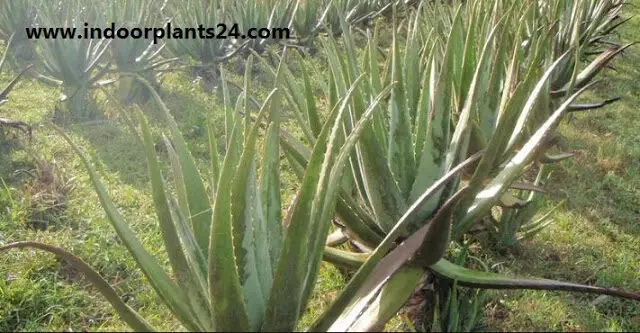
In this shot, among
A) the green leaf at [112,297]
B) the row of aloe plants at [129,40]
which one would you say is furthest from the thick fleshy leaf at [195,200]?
the row of aloe plants at [129,40]

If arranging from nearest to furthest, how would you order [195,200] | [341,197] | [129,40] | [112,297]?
[112,297], [195,200], [341,197], [129,40]

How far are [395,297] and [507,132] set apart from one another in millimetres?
641

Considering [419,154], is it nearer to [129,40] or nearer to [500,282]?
[500,282]

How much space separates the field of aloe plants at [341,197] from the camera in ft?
4.52

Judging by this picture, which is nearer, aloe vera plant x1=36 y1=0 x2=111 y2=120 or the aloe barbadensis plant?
the aloe barbadensis plant

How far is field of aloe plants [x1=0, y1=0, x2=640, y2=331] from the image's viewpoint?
138 centimetres

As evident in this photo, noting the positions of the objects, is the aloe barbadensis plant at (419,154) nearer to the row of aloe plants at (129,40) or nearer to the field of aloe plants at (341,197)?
the field of aloe plants at (341,197)

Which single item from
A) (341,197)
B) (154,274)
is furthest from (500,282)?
(154,274)

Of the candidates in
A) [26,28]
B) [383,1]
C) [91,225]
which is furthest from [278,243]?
[383,1]

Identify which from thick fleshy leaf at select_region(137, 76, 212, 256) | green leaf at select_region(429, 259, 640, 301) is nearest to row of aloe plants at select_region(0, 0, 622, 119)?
green leaf at select_region(429, 259, 640, 301)

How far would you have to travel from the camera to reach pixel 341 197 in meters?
1.96

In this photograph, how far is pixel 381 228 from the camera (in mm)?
2035

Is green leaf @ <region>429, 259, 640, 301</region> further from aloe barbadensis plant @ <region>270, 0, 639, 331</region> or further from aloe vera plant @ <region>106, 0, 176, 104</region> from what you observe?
aloe vera plant @ <region>106, 0, 176, 104</region>

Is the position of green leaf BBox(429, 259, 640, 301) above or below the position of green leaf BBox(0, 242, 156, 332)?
below
